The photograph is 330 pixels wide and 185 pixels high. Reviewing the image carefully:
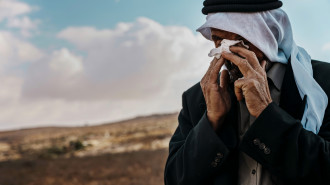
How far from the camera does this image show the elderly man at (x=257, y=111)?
88.5 inches

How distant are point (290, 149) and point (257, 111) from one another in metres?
0.26

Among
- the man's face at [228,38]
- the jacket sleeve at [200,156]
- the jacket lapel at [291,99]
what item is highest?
the man's face at [228,38]

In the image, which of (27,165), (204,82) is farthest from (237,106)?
(27,165)

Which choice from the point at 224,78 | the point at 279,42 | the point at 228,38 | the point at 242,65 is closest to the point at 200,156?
the point at 224,78

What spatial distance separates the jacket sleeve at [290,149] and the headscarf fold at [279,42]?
0.16 meters

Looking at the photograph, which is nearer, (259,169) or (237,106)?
(259,169)

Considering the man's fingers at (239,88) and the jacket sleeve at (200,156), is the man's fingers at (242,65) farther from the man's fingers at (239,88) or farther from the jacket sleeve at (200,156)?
the jacket sleeve at (200,156)

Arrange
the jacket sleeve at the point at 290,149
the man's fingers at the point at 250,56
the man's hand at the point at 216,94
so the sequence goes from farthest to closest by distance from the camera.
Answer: the man's hand at the point at 216,94 → the man's fingers at the point at 250,56 → the jacket sleeve at the point at 290,149

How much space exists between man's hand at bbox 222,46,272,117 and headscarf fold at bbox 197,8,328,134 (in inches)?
5.9

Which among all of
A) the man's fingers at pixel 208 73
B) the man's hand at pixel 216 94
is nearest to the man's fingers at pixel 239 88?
the man's hand at pixel 216 94

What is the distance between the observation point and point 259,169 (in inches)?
94.8

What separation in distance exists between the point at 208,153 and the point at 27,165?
62.9ft

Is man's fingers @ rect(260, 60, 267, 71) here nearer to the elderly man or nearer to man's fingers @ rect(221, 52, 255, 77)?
the elderly man

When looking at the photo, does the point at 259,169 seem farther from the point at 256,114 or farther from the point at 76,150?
the point at 76,150
